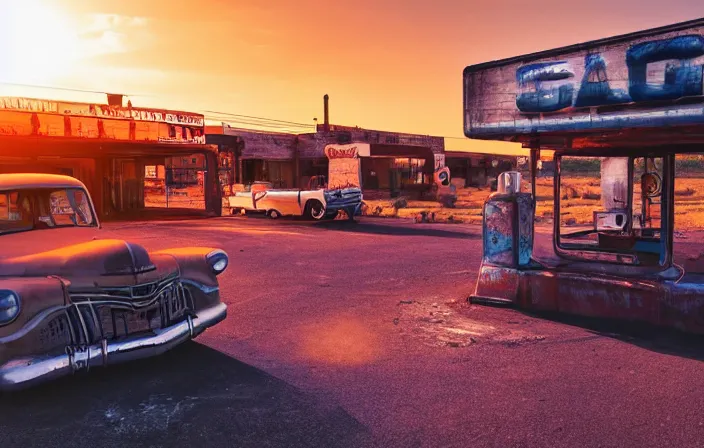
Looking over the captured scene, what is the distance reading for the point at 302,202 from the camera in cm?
2120

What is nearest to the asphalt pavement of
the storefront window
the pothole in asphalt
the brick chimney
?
the pothole in asphalt

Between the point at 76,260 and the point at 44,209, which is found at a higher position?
the point at 44,209

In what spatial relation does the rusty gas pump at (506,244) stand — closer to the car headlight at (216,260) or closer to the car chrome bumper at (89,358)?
the car headlight at (216,260)

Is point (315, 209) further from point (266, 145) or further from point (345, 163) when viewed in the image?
point (266, 145)

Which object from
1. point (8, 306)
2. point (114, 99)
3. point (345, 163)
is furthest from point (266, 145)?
point (8, 306)

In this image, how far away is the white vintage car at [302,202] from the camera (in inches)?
805

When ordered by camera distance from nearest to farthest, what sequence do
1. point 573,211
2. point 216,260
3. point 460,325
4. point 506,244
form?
point 216,260
point 460,325
point 506,244
point 573,211

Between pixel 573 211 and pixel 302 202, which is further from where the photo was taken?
pixel 573 211

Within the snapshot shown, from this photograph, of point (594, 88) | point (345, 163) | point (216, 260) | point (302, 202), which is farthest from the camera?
point (345, 163)

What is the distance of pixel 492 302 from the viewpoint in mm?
7645

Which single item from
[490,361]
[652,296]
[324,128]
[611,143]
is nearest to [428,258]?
[611,143]

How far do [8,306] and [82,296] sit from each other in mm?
515

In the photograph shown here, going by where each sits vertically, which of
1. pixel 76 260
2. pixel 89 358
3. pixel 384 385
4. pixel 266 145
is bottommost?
pixel 384 385

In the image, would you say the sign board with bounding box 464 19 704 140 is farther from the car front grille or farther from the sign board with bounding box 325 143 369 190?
the sign board with bounding box 325 143 369 190
